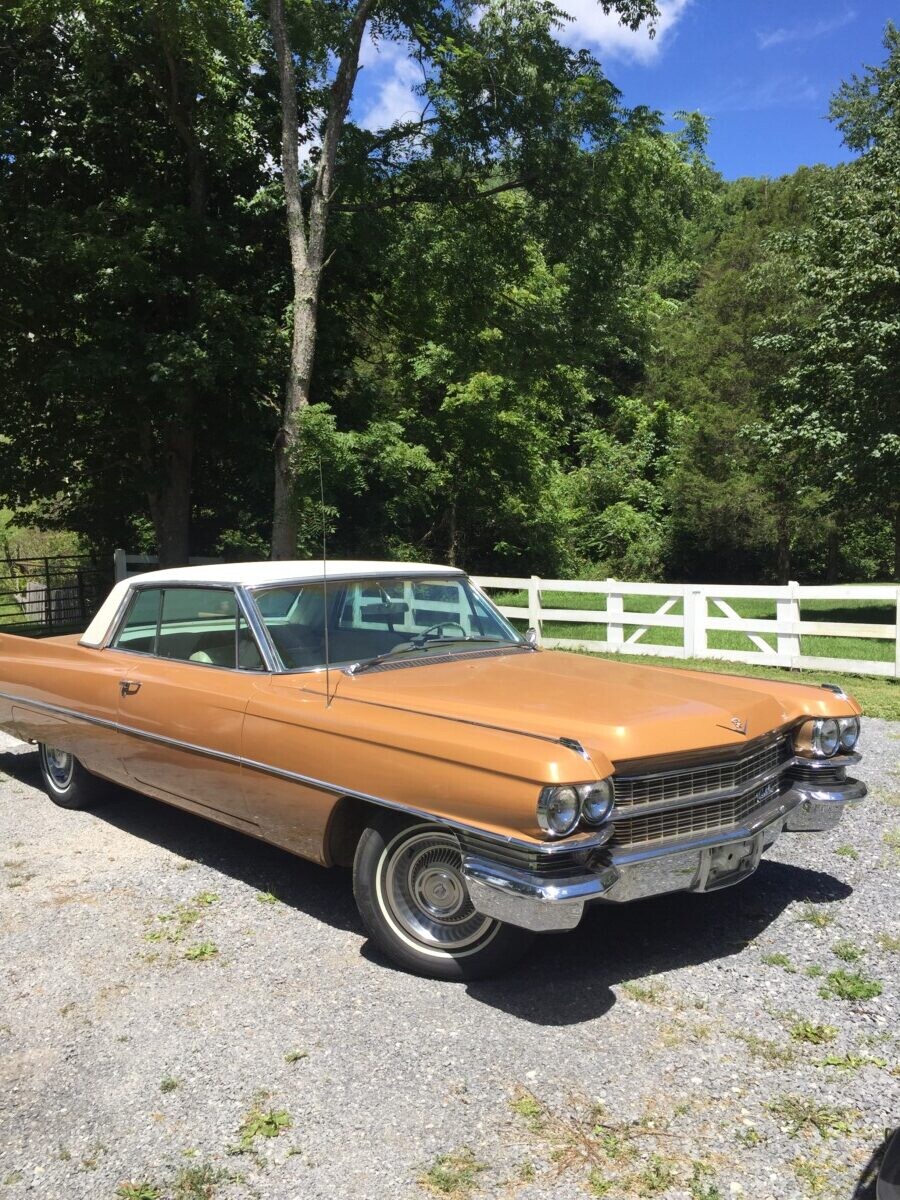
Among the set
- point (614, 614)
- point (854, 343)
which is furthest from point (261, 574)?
point (854, 343)

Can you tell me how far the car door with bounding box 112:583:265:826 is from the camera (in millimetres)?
4445

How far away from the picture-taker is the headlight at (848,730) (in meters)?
4.37

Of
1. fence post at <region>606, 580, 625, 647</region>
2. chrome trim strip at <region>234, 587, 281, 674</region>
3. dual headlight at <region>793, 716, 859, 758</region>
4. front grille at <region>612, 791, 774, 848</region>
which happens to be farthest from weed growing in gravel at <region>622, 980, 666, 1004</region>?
fence post at <region>606, 580, 625, 647</region>

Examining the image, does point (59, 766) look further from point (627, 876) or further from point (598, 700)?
point (627, 876)

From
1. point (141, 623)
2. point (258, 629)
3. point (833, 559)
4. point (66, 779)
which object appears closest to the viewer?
point (258, 629)

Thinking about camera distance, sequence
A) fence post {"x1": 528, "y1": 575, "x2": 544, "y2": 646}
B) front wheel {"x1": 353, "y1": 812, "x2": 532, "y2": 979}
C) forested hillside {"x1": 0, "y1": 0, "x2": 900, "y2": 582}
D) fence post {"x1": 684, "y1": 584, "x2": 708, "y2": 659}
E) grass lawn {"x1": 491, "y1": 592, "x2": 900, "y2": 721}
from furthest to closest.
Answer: forested hillside {"x1": 0, "y1": 0, "x2": 900, "y2": 582} < fence post {"x1": 528, "y1": 575, "x2": 544, "y2": 646} < fence post {"x1": 684, "y1": 584, "x2": 708, "y2": 659} < grass lawn {"x1": 491, "y1": 592, "x2": 900, "y2": 721} < front wheel {"x1": 353, "y1": 812, "x2": 532, "y2": 979}

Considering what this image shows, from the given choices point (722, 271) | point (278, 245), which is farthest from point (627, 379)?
point (278, 245)

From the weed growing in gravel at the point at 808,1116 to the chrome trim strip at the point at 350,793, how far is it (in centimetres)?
92

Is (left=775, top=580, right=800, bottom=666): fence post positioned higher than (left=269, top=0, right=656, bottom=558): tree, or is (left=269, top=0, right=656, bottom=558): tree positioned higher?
(left=269, top=0, right=656, bottom=558): tree

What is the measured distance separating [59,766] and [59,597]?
1509cm

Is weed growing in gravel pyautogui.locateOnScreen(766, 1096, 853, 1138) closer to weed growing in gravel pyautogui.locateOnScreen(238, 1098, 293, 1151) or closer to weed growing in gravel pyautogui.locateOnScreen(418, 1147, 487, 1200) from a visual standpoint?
weed growing in gravel pyautogui.locateOnScreen(418, 1147, 487, 1200)

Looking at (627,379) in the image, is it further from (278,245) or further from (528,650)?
(528,650)

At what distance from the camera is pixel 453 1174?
2588 millimetres

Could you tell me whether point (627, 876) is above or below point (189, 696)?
below
